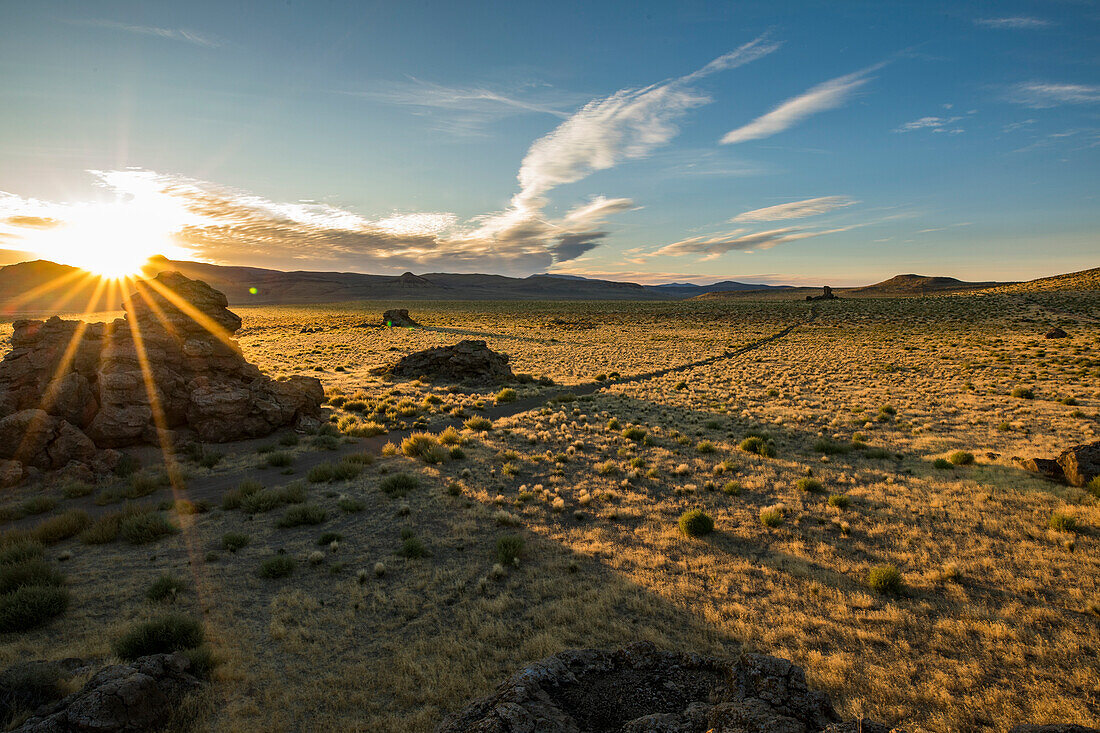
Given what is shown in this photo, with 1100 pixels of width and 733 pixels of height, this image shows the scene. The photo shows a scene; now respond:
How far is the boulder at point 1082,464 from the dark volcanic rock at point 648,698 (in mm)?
12521

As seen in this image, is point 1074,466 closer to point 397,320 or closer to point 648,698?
point 648,698

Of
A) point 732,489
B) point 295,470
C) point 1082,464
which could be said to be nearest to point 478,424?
point 295,470

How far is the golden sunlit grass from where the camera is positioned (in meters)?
5.91

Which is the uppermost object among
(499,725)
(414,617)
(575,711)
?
(499,725)

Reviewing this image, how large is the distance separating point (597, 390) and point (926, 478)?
699 inches

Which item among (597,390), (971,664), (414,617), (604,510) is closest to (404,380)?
(597,390)

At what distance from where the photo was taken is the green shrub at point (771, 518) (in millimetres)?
10305

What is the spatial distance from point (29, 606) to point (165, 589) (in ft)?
5.32

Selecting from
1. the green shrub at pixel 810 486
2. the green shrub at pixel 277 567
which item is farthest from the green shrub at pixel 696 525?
the green shrub at pixel 277 567

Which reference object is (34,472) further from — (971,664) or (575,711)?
(971,664)

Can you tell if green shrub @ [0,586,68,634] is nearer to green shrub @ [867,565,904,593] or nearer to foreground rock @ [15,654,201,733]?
foreground rock @ [15,654,201,733]

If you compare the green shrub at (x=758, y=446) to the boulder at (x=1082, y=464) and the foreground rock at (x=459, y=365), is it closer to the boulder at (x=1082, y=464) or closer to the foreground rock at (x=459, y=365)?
the boulder at (x=1082, y=464)

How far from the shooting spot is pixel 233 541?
9.62 meters

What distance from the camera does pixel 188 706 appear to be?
5.33 meters
